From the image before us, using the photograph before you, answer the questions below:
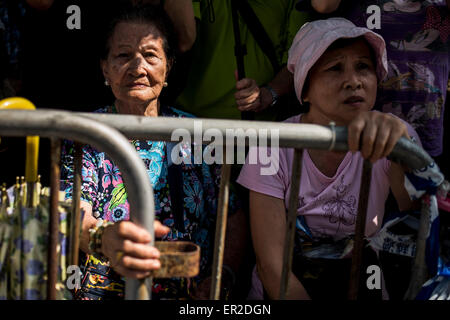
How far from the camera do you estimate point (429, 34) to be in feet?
9.17

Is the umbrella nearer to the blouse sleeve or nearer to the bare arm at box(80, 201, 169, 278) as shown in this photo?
the bare arm at box(80, 201, 169, 278)

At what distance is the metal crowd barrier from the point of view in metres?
1.51

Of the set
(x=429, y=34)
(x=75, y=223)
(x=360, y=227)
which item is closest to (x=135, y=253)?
(x=75, y=223)

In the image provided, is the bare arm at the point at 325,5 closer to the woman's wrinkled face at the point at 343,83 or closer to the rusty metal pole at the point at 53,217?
the woman's wrinkled face at the point at 343,83

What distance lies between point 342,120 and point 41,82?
72.4 inches

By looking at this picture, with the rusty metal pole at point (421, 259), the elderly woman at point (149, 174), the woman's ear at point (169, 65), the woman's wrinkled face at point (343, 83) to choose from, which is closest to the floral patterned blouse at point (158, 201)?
the elderly woman at point (149, 174)

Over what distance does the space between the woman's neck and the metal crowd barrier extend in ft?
4.50

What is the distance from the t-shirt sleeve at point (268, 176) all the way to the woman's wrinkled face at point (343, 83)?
0.32m

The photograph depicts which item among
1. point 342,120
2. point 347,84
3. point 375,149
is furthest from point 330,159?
point 375,149

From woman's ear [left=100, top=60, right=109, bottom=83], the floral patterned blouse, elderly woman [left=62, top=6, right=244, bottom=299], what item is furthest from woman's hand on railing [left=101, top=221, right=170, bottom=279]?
woman's ear [left=100, top=60, right=109, bottom=83]

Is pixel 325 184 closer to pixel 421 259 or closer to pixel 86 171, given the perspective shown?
pixel 421 259

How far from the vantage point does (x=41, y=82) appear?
3.15 meters

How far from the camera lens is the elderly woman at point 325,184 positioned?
2.20 meters
